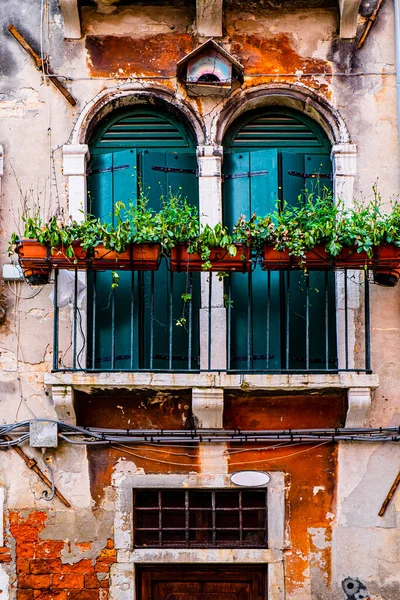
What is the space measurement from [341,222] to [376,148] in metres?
1.17

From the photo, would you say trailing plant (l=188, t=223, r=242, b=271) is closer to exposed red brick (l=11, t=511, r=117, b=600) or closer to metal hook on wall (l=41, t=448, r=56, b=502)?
metal hook on wall (l=41, t=448, r=56, b=502)

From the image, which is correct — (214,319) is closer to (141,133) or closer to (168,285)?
(168,285)

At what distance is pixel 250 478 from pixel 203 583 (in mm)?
836

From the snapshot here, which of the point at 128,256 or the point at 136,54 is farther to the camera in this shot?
the point at 136,54

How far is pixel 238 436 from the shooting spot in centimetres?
810

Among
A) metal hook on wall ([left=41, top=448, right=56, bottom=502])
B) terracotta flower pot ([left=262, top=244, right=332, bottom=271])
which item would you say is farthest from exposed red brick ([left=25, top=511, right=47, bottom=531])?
terracotta flower pot ([left=262, top=244, right=332, bottom=271])

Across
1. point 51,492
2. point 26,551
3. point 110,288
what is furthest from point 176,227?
point 26,551

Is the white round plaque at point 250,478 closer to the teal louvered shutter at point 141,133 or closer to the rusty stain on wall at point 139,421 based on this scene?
the rusty stain on wall at point 139,421

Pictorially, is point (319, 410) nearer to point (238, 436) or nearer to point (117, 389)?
point (238, 436)

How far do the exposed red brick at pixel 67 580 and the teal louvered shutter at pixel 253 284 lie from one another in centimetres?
194

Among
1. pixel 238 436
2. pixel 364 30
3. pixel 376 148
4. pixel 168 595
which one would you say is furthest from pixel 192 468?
pixel 364 30

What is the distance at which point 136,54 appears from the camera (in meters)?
8.83

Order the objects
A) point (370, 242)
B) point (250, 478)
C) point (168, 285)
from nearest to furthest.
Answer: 1. point (370, 242)
2. point (250, 478)
3. point (168, 285)

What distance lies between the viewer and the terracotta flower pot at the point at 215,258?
785 centimetres
